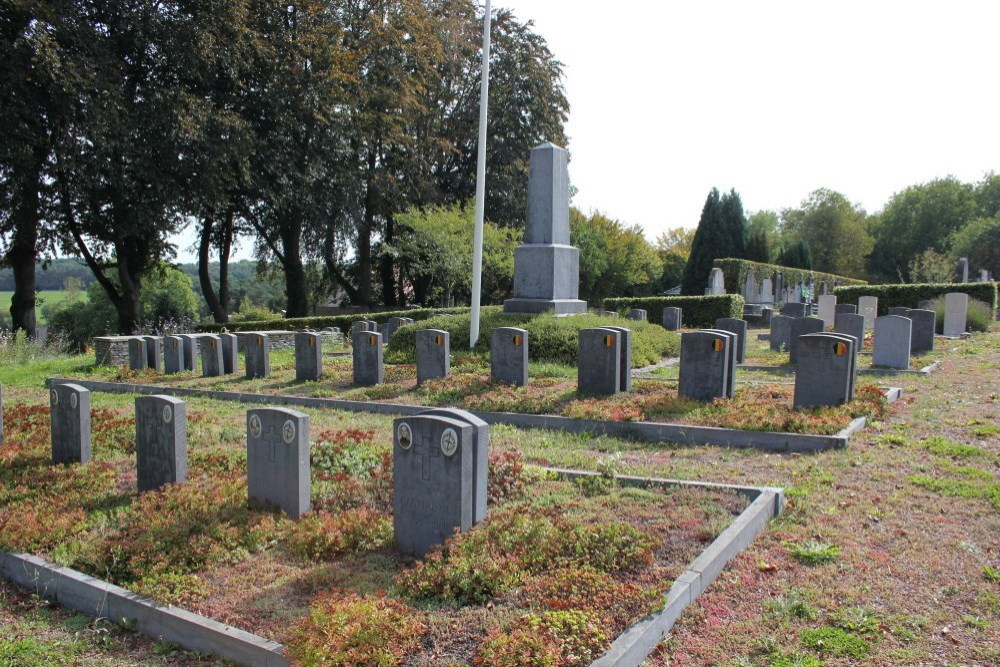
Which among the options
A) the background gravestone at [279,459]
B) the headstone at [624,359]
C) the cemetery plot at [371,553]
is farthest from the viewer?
the headstone at [624,359]

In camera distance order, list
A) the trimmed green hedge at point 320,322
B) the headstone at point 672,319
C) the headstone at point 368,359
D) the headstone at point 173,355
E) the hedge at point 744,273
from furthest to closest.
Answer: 1. the hedge at point 744,273
2. the trimmed green hedge at point 320,322
3. the headstone at point 672,319
4. the headstone at point 173,355
5. the headstone at point 368,359

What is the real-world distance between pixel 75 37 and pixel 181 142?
411 centimetres

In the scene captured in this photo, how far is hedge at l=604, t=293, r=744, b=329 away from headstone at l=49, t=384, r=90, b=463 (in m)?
20.6

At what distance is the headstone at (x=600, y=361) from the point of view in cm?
1023

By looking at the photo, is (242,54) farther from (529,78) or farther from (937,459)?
(937,459)

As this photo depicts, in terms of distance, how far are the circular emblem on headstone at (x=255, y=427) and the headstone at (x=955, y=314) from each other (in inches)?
800

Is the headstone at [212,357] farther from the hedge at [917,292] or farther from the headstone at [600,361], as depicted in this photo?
the hedge at [917,292]

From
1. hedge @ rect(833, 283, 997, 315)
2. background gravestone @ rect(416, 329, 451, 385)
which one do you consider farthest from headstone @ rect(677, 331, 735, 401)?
hedge @ rect(833, 283, 997, 315)

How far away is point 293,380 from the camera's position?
1324 centimetres

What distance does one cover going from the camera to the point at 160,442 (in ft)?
20.5

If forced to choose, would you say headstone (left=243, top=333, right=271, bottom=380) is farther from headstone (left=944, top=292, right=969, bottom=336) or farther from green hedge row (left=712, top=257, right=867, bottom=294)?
green hedge row (left=712, top=257, right=867, bottom=294)

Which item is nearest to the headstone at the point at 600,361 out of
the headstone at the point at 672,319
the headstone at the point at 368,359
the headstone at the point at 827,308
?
the headstone at the point at 368,359

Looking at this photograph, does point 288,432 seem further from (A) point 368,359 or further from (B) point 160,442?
(A) point 368,359

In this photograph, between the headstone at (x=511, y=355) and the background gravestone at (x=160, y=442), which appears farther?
the headstone at (x=511, y=355)
